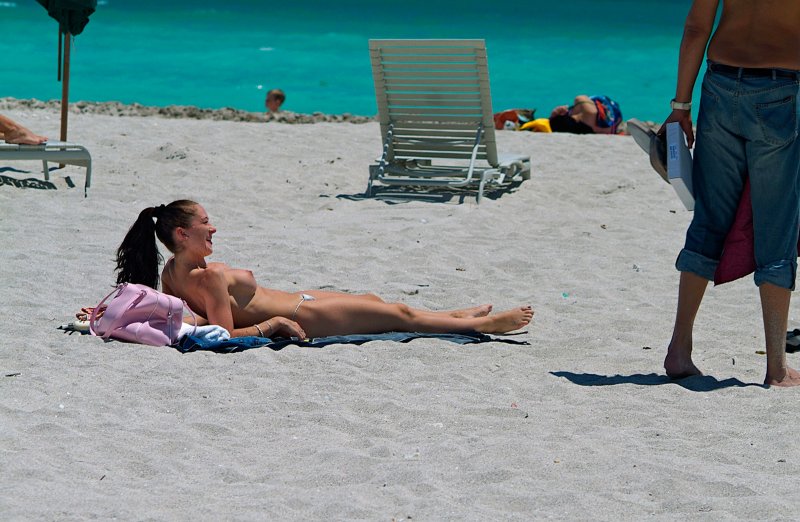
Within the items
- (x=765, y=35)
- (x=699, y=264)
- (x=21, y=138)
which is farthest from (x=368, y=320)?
(x=21, y=138)

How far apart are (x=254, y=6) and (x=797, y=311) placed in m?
30.3

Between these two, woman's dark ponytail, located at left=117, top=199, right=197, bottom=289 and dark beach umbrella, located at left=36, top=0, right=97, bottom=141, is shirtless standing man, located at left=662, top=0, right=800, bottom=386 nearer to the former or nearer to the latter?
woman's dark ponytail, located at left=117, top=199, right=197, bottom=289

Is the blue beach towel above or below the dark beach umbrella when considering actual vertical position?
below

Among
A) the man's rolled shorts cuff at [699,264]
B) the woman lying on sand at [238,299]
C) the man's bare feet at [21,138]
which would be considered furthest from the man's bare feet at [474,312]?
the man's bare feet at [21,138]

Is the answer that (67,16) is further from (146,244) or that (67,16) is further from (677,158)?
(677,158)

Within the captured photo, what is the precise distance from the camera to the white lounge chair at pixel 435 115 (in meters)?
8.44

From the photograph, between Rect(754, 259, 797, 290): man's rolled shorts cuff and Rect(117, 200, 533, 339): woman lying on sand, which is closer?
Rect(754, 259, 797, 290): man's rolled shorts cuff

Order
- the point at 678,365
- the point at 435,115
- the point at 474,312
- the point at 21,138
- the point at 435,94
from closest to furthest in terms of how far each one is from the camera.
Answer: the point at 678,365 → the point at 474,312 → the point at 21,138 → the point at 435,94 → the point at 435,115

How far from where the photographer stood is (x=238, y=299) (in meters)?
4.75

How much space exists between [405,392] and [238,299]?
1018mm

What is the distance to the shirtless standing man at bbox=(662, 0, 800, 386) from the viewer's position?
395 cm

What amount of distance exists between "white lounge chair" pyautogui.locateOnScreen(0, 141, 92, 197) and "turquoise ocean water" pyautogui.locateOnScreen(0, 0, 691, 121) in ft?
36.3

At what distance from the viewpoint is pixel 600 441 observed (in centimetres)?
352

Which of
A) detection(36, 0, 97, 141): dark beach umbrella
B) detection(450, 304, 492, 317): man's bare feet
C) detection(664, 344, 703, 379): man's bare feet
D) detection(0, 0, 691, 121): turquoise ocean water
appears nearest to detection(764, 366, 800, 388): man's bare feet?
detection(664, 344, 703, 379): man's bare feet
